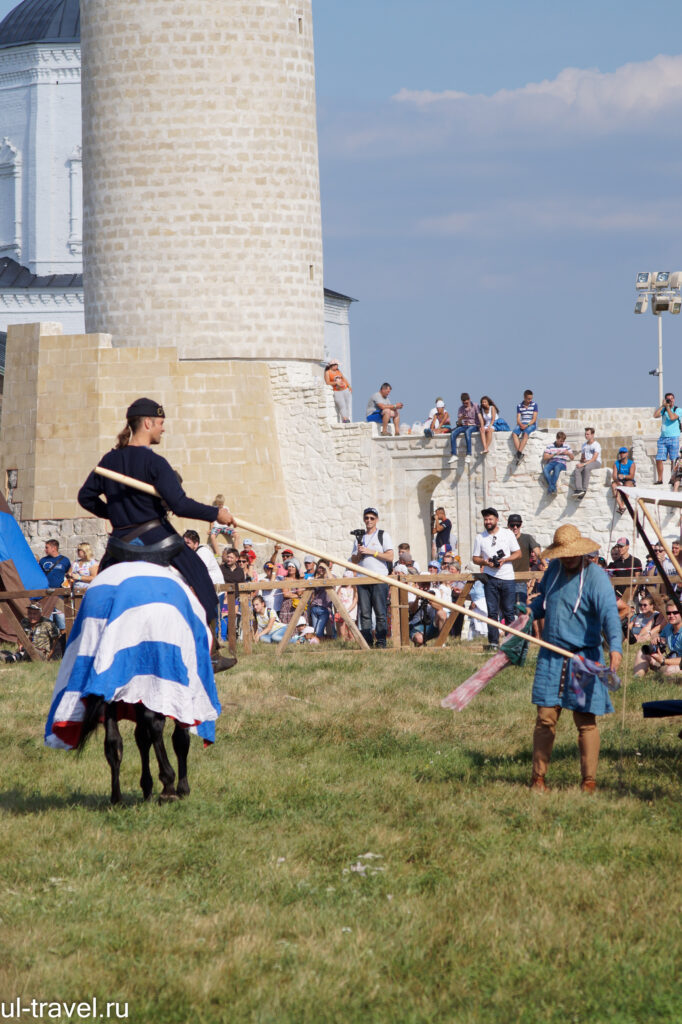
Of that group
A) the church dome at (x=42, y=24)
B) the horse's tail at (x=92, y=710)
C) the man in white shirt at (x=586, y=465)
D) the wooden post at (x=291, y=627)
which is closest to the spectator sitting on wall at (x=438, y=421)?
the man in white shirt at (x=586, y=465)

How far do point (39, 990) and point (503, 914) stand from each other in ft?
6.61

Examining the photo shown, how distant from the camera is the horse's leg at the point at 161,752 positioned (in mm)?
8414

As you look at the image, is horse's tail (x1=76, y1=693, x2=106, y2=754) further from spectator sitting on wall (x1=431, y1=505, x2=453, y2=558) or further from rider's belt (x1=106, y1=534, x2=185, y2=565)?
spectator sitting on wall (x1=431, y1=505, x2=453, y2=558)

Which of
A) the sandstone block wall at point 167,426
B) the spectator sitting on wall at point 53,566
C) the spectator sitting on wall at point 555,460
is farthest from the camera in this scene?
the sandstone block wall at point 167,426

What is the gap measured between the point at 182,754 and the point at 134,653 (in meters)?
0.91

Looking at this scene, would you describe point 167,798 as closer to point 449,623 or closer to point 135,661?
point 135,661

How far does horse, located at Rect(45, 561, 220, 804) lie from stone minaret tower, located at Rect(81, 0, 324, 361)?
2048 centimetres

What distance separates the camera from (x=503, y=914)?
6.70 meters

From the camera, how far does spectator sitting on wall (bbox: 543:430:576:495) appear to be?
1078 inches

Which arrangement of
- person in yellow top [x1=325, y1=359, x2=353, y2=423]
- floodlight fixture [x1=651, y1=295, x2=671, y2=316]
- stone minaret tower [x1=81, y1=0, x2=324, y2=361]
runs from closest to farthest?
stone minaret tower [x1=81, y1=0, x2=324, y2=361]
person in yellow top [x1=325, y1=359, x2=353, y2=423]
floodlight fixture [x1=651, y1=295, x2=671, y2=316]

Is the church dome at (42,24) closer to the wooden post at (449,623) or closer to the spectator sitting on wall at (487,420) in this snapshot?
the spectator sitting on wall at (487,420)

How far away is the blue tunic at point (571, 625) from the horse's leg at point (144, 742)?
7.56 feet

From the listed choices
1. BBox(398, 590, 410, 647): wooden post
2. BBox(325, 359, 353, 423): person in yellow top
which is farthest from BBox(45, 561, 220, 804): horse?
BBox(325, 359, 353, 423): person in yellow top

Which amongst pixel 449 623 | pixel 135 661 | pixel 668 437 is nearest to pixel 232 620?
pixel 449 623
